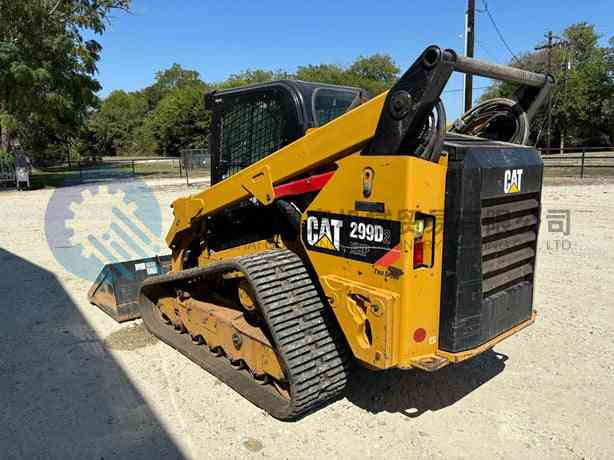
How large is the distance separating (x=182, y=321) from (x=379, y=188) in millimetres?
2636

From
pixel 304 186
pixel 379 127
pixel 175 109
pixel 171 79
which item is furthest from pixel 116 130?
pixel 379 127

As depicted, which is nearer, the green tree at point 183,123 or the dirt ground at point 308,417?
the dirt ground at point 308,417

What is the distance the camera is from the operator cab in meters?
3.61

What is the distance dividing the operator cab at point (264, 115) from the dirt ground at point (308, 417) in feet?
6.05

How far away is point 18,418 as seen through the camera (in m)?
3.45

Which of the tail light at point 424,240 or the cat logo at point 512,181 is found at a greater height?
the cat logo at point 512,181

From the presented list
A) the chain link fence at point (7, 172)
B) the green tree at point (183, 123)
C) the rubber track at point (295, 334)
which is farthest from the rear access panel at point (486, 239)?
the green tree at point (183, 123)

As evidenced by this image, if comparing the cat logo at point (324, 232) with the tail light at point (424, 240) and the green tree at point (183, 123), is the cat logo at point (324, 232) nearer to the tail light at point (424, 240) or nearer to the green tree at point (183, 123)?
the tail light at point (424, 240)

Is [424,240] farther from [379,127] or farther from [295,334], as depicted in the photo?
[295,334]

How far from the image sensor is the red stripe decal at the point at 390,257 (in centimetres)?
271

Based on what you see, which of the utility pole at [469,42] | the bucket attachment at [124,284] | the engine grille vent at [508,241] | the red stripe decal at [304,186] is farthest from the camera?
the utility pole at [469,42]

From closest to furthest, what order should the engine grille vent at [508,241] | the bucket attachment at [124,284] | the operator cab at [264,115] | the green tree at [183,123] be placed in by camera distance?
the engine grille vent at [508,241] → the operator cab at [264,115] → the bucket attachment at [124,284] → the green tree at [183,123]

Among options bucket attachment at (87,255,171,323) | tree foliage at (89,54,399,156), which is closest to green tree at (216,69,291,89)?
tree foliage at (89,54,399,156)

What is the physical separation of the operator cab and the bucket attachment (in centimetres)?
164
